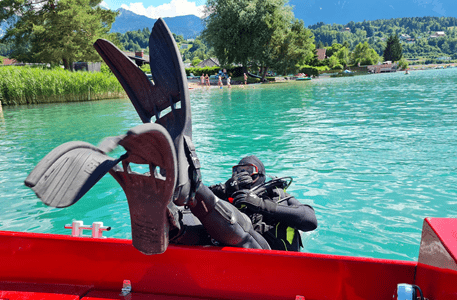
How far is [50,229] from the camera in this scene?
4336 mm

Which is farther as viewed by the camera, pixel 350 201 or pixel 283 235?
pixel 350 201

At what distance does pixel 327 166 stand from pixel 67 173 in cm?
568

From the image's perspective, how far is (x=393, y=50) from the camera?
275 feet

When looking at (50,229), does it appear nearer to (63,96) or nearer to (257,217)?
(257,217)

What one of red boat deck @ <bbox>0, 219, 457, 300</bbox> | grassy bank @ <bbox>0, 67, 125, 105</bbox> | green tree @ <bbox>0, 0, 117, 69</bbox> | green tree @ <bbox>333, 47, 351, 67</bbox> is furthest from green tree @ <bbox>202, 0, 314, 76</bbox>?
green tree @ <bbox>333, 47, 351, 67</bbox>

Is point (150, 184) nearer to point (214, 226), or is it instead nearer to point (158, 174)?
point (158, 174)

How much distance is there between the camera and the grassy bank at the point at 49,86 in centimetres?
1922

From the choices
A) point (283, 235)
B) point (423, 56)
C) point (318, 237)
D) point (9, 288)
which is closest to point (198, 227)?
point (283, 235)

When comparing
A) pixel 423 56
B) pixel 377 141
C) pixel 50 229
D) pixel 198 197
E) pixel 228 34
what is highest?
pixel 423 56

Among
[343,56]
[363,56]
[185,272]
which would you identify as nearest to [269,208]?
[185,272]

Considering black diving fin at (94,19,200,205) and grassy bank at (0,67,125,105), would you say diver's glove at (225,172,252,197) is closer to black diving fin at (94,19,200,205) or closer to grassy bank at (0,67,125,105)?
black diving fin at (94,19,200,205)

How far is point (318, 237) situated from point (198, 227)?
2.19 metres

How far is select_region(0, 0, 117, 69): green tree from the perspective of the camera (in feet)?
86.2

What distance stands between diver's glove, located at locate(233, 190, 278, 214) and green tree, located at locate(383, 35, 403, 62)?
93.2m
